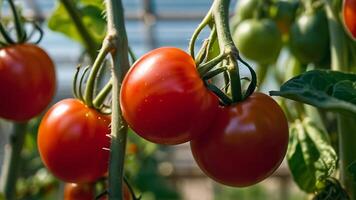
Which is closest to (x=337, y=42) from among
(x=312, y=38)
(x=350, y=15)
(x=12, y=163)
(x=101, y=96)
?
(x=312, y=38)

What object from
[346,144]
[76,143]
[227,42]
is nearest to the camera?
[227,42]

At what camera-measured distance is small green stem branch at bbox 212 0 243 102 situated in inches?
19.6

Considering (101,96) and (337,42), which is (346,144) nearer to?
(337,42)

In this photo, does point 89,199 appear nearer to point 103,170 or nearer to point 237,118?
point 103,170

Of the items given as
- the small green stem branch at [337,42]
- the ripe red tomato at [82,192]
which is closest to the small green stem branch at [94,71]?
the ripe red tomato at [82,192]

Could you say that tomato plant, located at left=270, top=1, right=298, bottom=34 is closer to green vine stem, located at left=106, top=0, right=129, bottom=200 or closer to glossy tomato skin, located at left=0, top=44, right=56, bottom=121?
glossy tomato skin, located at left=0, top=44, right=56, bottom=121

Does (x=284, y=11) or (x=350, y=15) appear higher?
(x=350, y=15)

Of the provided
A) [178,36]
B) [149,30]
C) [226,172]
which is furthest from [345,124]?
[178,36]

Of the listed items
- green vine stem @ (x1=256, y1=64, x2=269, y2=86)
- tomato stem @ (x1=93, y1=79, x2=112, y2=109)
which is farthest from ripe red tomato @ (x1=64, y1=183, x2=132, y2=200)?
green vine stem @ (x1=256, y1=64, x2=269, y2=86)

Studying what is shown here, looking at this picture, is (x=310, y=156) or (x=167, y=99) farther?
(x=310, y=156)

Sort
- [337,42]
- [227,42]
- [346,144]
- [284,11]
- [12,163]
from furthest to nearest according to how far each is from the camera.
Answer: [284,11]
[12,163]
[337,42]
[346,144]
[227,42]

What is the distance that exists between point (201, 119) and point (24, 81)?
326mm

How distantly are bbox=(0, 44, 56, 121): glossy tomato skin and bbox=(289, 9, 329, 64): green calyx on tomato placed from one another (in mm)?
359

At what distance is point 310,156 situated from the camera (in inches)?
31.8
